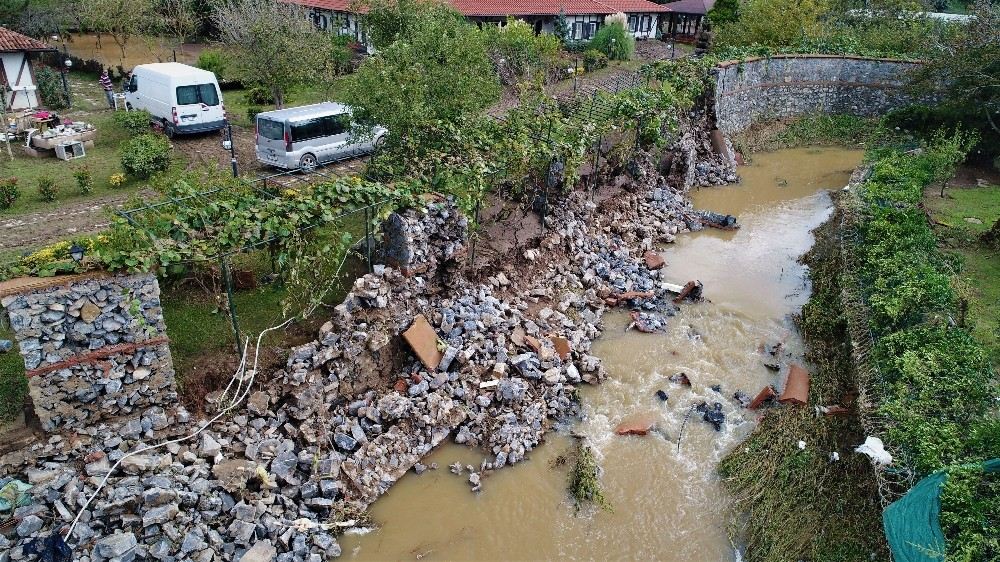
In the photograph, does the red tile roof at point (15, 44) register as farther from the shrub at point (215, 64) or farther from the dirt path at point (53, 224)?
the dirt path at point (53, 224)

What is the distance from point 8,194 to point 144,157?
329 centimetres

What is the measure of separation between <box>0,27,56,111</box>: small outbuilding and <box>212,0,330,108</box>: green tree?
7434 millimetres

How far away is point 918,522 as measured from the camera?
8.21 metres

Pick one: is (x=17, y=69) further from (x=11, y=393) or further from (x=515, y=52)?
(x=11, y=393)

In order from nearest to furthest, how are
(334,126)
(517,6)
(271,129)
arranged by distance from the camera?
(271,129) < (334,126) < (517,6)

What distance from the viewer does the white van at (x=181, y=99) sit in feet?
71.6

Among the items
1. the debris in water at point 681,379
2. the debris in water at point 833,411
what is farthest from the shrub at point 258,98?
the debris in water at point 833,411

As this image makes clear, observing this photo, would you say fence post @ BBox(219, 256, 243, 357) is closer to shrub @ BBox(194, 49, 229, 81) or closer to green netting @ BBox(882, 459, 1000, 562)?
green netting @ BBox(882, 459, 1000, 562)

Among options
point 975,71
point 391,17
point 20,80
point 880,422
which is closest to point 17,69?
point 20,80

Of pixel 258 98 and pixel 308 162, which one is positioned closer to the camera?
pixel 308 162

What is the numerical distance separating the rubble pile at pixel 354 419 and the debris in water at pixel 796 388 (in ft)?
9.97

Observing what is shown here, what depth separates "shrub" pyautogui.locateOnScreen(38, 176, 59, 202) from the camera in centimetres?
1709

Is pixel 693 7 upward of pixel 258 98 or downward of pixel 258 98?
upward

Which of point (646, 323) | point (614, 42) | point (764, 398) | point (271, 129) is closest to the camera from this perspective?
point (764, 398)
